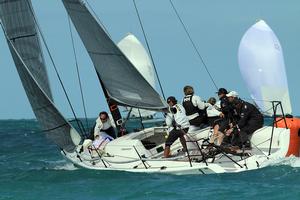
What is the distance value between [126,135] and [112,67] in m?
2.09

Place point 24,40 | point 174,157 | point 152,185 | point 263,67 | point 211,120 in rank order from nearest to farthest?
point 152,185 → point 174,157 → point 211,120 → point 24,40 → point 263,67

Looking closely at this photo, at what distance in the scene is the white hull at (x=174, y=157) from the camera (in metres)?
15.4

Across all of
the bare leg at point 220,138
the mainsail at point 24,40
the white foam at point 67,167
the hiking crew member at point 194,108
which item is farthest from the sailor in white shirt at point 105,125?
the bare leg at point 220,138

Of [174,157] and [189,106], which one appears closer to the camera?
[174,157]

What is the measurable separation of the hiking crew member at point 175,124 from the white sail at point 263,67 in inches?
214

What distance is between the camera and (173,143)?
57.4 ft

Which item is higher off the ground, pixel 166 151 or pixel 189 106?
pixel 189 106

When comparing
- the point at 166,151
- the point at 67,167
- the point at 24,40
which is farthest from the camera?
the point at 24,40

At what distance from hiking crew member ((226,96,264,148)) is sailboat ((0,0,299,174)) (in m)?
0.21

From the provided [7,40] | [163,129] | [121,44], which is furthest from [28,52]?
[121,44]

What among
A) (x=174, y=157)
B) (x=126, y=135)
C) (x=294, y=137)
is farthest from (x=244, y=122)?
(x=126, y=135)

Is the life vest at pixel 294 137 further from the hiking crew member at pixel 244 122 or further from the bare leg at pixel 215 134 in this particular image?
the bare leg at pixel 215 134

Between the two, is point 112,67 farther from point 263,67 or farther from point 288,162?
point 263,67

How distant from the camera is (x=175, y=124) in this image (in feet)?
54.5
